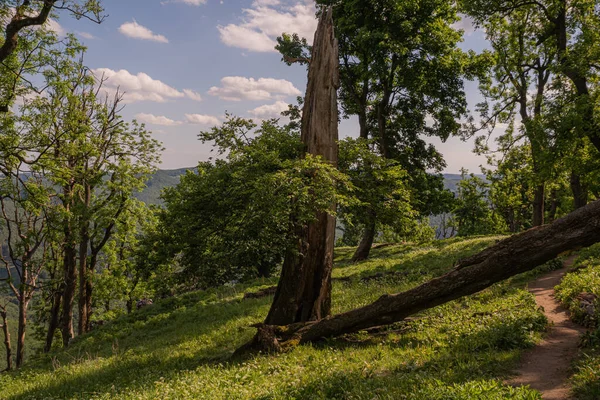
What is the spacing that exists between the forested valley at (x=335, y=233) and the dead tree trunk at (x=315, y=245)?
0.05m

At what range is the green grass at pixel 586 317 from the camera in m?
5.70

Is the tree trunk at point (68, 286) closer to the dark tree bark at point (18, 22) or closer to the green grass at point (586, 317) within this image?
the dark tree bark at point (18, 22)

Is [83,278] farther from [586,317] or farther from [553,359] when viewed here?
[586,317]

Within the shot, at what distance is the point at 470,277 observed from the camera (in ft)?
30.0

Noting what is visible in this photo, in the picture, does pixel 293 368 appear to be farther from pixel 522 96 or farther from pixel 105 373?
pixel 522 96

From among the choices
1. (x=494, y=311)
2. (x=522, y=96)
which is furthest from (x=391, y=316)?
(x=522, y=96)

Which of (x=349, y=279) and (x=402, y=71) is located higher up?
(x=402, y=71)

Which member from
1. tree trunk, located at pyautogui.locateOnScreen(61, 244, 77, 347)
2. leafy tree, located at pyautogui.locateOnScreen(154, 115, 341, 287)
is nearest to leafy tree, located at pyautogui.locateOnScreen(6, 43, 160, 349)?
tree trunk, located at pyautogui.locateOnScreen(61, 244, 77, 347)

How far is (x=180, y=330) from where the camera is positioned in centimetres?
1661

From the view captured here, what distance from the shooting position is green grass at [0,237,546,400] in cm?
681

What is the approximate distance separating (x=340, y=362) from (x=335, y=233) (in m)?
8.34

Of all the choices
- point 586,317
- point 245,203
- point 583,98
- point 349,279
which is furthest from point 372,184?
point 583,98

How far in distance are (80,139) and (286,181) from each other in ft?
59.6

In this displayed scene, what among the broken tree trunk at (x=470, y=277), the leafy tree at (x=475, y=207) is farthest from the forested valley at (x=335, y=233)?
the leafy tree at (x=475, y=207)
